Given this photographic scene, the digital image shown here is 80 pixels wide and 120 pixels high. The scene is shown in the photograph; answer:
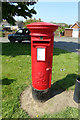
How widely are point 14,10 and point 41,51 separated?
25.7ft

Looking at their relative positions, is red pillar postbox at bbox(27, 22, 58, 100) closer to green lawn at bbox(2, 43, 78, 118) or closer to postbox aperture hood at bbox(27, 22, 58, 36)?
postbox aperture hood at bbox(27, 22, 58, 36)

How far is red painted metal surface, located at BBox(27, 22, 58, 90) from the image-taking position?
6.98ft

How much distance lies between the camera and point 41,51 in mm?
2303

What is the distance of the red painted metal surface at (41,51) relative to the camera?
2.13 m

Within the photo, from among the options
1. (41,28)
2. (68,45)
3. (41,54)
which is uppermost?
(68,45)

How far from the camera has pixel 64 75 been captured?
14.1 feet

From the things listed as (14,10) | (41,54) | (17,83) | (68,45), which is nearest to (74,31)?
(68,45)

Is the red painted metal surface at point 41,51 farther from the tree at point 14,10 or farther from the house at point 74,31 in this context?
the house at point 74,31

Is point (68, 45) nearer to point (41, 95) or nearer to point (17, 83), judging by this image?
point (17, 83)

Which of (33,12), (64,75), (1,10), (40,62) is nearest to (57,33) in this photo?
(33,12)

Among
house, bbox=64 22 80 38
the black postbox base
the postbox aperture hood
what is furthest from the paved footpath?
house, bbox=64 22 80 38

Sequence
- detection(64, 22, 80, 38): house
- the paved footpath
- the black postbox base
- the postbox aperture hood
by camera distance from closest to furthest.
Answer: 1. the postbox aperture hood
2. the black postbox base
3. the paved footpath
4. detection(64, 22, 80, 38): house

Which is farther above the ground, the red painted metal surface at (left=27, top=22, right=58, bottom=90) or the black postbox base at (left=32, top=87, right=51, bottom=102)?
the red painted metal surface at (left=27, top=22, right=58, bottom=90)

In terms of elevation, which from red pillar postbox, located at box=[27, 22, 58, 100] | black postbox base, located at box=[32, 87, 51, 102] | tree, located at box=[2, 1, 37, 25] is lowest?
black postbox base, located at box=[32, 87, 51, 102]
